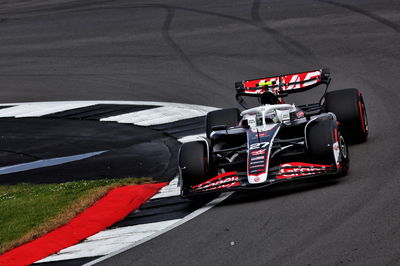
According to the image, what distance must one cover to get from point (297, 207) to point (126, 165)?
426 cm

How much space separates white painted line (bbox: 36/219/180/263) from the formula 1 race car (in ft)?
2.47

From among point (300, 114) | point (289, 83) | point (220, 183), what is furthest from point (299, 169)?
point (289, 83)

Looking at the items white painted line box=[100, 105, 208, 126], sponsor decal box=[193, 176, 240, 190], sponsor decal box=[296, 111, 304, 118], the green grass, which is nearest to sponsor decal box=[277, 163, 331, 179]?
sponsor decal box=[193, 176, 240, 190]

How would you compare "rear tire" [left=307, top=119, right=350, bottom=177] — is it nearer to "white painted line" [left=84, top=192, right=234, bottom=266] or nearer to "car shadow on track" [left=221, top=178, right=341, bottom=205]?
"car shadow on track" [left=221, top=178, right=341, bottom=205]

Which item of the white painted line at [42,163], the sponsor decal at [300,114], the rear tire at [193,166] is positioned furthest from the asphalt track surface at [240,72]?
the white painted line at [42,163]

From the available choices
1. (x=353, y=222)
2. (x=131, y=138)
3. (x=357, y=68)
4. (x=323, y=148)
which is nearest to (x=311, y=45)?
(x=357, y=68)

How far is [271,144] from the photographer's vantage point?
10523 millimetres

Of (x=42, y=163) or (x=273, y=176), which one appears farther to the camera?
(x=42, y=163)

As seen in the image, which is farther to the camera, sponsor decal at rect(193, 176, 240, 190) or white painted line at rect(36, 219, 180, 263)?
sponsor decal at rect(193, 176, 240, 190)

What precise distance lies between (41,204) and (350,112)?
418 cm

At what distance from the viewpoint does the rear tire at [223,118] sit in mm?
12125

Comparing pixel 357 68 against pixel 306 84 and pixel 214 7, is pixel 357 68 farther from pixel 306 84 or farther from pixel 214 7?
pixel 214 7

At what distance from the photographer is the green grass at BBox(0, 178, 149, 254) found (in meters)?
10.3

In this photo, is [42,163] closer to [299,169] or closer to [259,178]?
[259,178]
